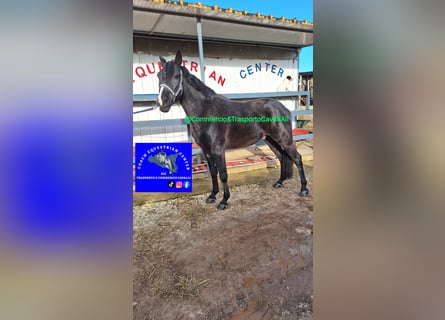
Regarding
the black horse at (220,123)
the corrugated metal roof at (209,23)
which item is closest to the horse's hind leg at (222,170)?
the black horse at (220,123)

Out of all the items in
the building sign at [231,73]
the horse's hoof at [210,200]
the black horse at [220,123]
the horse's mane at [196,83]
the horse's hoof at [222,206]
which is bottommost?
the horse's hoof at [222,206]

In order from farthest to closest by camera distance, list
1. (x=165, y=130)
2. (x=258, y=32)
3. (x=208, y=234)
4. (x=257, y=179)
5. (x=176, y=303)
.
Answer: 1. (x=257, y=179)
2. (x=258, y=32)
3. (x=165, y=130)
4. (x=208, y=234)
5. (x=176, y=303)

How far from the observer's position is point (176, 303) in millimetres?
1148

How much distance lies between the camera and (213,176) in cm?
224

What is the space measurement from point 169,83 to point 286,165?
1.33 meters

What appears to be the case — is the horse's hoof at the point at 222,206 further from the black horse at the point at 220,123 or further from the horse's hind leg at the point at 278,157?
the horse's hind leg at the point at 278,157

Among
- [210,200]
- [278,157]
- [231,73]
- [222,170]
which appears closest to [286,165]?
[278,157]

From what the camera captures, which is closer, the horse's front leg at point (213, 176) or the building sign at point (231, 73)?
the building sign at point (231, 73)

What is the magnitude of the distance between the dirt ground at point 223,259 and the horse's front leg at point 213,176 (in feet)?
0.19

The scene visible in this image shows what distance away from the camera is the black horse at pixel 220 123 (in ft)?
5.87
